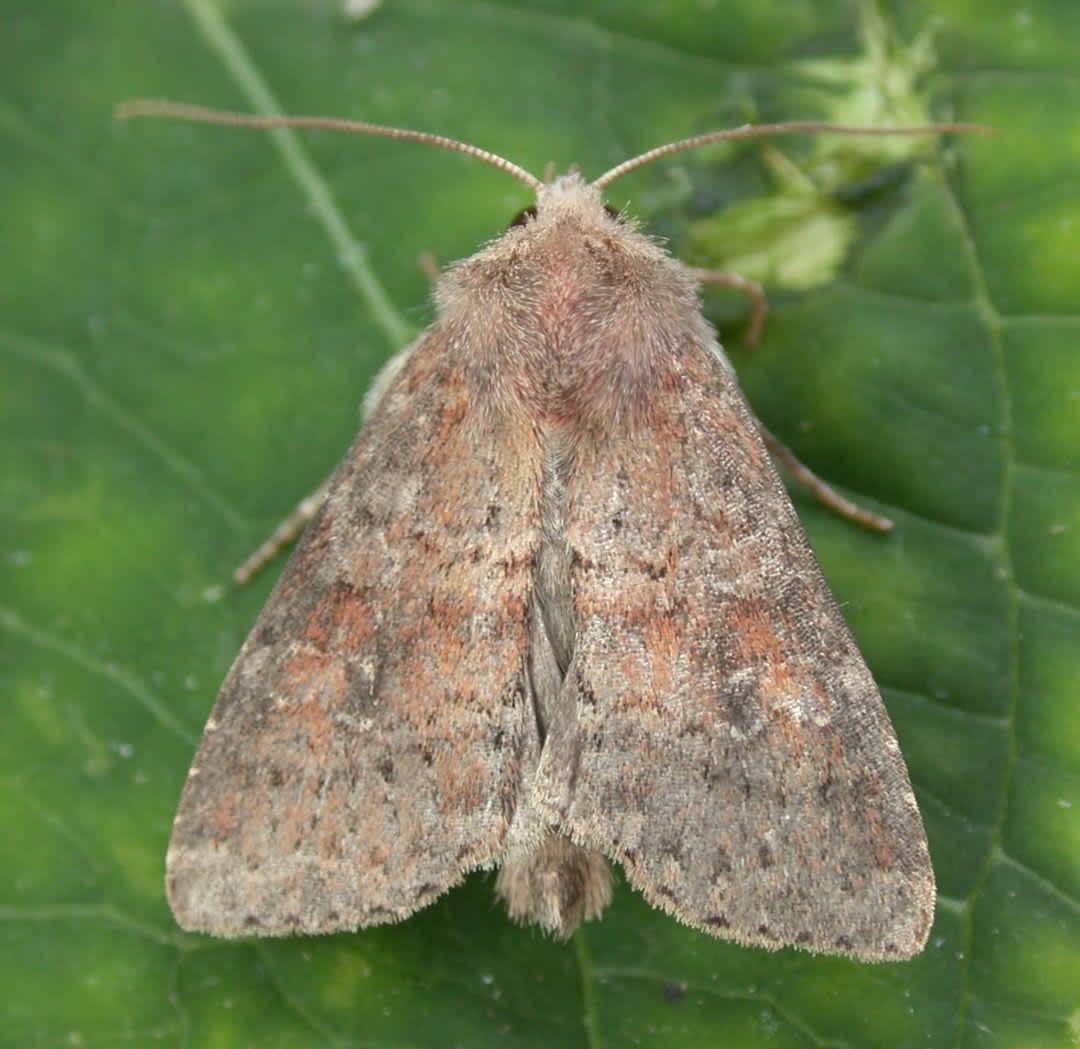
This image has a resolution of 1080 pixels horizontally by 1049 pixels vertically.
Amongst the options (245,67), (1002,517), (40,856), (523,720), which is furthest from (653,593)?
(245,67)

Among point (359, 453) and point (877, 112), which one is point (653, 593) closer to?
point (359, 453)

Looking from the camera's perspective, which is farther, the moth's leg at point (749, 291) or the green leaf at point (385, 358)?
the moth's leg at point (749, 291)

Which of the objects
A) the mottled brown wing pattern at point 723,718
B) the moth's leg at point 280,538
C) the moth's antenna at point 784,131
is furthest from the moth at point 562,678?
the moth's leg at point 280,538

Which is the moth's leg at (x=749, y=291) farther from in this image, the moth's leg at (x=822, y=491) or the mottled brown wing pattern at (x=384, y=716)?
the mottled brown wing pattern at (x=384, y=716)

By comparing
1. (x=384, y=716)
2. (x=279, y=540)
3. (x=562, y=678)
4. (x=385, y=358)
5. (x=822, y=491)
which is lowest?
(x=384, y=716)

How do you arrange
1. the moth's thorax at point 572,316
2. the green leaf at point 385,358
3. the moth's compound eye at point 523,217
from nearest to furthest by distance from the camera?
1. the moth's thorax at point 572,316
2. the green leaf at point 385,358
3. the moth's compound eye at point 523,217

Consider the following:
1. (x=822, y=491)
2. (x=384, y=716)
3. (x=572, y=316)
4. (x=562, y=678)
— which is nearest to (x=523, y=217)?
(x=572, y=316)

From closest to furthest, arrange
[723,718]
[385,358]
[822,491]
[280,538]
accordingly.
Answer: [723,718] < [822,491] < [280,538] < [385,358]

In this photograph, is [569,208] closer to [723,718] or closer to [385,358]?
[385,358]
